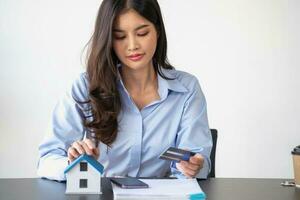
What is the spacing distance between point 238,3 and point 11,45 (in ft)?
5.24

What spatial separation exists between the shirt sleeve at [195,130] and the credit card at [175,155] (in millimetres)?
179

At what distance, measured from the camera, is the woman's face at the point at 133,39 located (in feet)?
5.76

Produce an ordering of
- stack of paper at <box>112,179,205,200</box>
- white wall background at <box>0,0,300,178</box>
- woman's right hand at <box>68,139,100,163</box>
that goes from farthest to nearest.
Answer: white wall background at <box>0,0,300,178</box>, woman's right hand at <box>68,139,100,163</box>, stack of paper at <box>112,179,205,200</box>

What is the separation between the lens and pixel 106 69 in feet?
6.02

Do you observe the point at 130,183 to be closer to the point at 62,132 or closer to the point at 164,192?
the point at 164,192

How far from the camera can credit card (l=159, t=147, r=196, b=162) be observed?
4.85ft

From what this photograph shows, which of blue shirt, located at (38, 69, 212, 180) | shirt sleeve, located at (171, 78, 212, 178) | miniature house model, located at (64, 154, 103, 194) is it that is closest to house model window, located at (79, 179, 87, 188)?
miniature house model, located at (64, 154, 103, 194)

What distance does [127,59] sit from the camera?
180cm

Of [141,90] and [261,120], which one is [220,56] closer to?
[261,120]

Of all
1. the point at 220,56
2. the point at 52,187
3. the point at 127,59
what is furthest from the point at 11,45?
the point at 52,187

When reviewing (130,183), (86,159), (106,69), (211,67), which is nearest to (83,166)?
(86,159)

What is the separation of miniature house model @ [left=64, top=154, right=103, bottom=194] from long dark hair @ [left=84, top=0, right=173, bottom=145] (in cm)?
35

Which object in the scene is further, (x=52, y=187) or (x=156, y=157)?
(x=156, y=157)

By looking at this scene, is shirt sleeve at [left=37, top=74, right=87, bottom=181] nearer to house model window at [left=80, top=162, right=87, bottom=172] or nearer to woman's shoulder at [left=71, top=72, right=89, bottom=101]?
woman's shoulder at [left=71, top=72, right=89, bottom=101]
